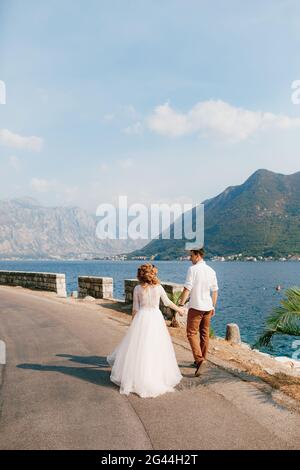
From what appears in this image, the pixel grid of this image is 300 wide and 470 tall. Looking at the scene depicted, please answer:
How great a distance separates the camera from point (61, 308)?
53.8 ft

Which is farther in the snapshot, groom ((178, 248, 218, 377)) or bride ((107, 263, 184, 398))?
groom ((178, 248, 218, 377))

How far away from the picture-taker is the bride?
6.38 meters

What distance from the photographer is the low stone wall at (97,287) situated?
775 inches

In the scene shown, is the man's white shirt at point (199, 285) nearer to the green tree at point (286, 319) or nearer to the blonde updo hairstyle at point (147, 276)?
the blonde updo hairstyle at point (147, 276)

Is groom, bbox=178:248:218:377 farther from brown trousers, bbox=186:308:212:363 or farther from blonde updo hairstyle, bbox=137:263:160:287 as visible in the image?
blonde updo hairstyle, bbox=137:263:160:287

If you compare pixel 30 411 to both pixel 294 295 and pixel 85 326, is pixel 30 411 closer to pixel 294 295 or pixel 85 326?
pixel 294 295

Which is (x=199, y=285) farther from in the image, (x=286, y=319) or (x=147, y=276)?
(x=286, y=319)

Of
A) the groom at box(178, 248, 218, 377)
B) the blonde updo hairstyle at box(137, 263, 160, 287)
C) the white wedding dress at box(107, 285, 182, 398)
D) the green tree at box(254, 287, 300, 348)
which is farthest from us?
the groom at box(178, 248, 218, 377)

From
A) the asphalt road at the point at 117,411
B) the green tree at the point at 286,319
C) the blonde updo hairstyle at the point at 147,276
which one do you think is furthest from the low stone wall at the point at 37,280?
the green tree at the point at 286,319

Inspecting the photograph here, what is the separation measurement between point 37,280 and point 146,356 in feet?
64.4

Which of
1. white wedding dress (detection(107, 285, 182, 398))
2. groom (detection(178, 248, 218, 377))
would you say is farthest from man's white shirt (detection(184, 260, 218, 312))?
white wedding dress (detection(107, 285, 182, 398))

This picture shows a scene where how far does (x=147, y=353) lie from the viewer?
661cm

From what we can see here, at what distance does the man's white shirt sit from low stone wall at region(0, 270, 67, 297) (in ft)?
51.7

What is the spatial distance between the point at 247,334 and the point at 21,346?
2535cm
